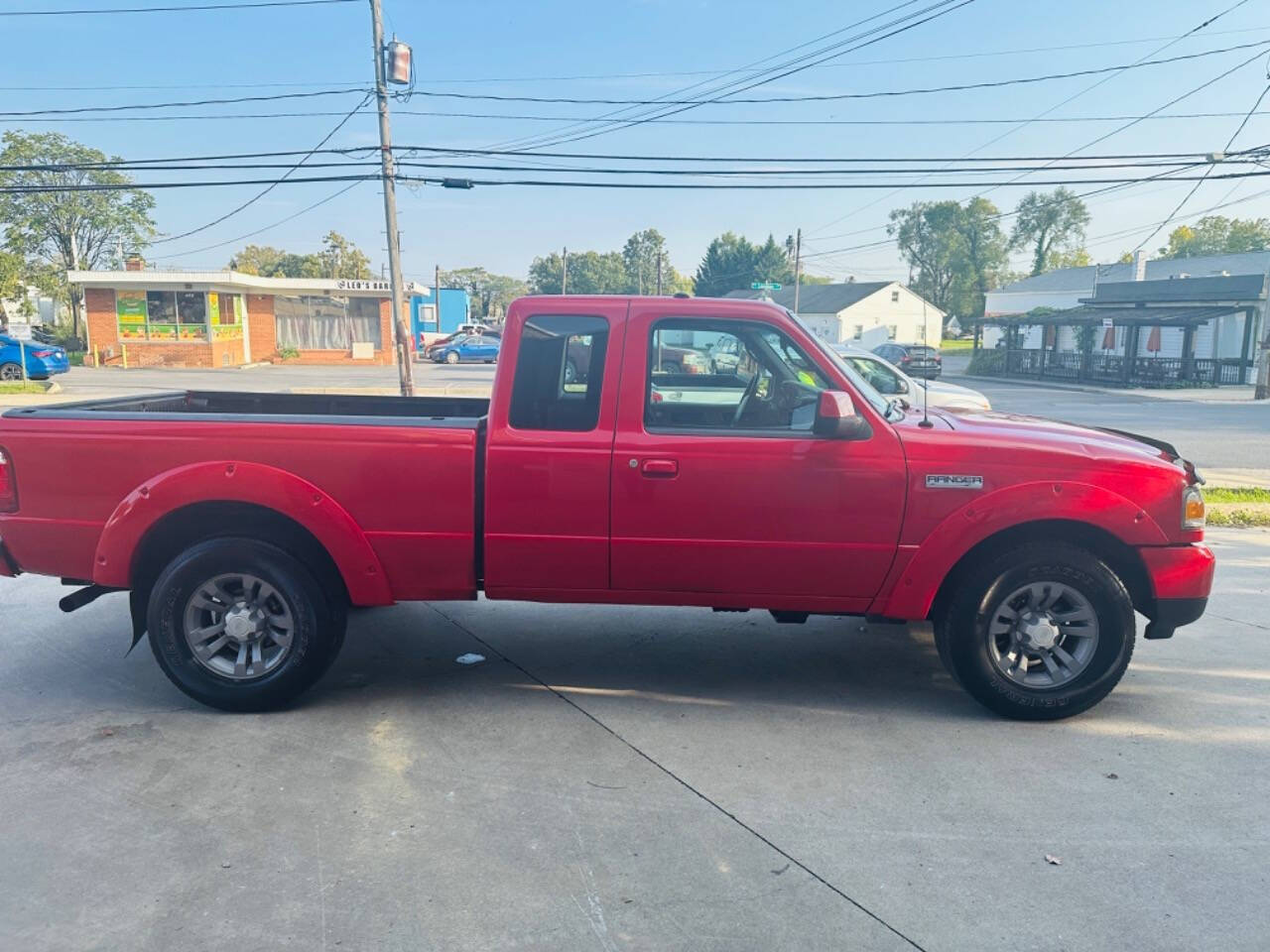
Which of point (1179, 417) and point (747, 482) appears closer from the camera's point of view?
point (747, 482)

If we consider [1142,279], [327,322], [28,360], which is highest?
[1142,279]

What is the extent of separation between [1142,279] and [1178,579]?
183ft

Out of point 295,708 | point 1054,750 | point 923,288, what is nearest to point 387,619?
point 295,708

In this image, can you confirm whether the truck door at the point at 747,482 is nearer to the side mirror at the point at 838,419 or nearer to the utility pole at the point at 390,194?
the side mirror at the point at 838,419

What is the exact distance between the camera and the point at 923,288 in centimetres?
8950

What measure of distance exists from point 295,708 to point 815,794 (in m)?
2.52

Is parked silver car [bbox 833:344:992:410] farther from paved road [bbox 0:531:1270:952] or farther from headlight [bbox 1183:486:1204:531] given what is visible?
headlight [bbox 1183:486:1204:531]

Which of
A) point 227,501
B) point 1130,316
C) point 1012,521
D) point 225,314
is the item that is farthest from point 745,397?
point 225,314

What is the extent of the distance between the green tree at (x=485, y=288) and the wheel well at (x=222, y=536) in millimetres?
97138

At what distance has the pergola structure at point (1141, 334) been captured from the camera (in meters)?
Answer: 34.2

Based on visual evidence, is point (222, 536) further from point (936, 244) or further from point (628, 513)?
point (936, 244)

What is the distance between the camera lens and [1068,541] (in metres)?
4.44

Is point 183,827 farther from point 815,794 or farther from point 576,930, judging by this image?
point 815,794

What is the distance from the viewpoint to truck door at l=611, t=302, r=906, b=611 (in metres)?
4.33
